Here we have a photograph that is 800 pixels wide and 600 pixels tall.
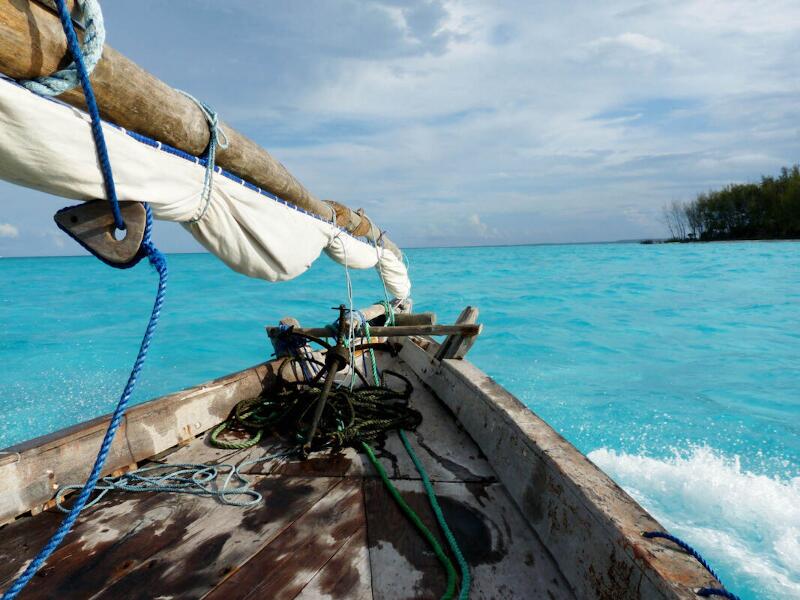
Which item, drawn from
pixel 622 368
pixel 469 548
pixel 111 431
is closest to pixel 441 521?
pixel 469 548

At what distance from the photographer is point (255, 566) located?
1737 millimetres

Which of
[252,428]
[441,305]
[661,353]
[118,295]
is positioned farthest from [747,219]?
[252,428]

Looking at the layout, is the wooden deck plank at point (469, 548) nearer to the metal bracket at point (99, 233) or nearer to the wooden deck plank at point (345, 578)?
the wooden deck plank at point (345, 578)

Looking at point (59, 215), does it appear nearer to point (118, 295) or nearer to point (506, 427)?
point (506, 427)

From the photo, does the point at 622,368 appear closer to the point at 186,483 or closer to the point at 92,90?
the point at 186,483

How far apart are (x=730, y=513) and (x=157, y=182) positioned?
5562mm

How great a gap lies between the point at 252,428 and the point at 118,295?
→ 3174cm

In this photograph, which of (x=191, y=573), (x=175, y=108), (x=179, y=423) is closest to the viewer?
(x=191, y=573)

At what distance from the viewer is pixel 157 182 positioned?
1.76m

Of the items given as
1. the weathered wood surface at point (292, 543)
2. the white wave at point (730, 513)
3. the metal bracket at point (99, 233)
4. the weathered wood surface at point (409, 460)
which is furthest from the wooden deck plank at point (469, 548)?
the white wave at point (730, 513)

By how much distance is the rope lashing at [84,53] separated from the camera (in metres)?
1.33

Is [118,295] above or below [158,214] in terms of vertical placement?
below

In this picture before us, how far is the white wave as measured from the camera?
12.7 ft

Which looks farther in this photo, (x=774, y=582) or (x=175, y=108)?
(x=774, y=582)
